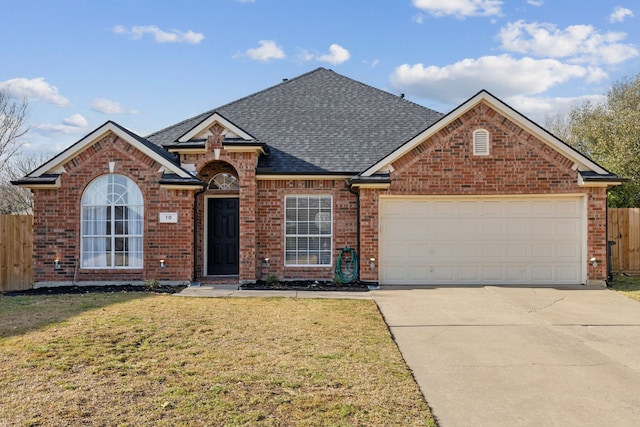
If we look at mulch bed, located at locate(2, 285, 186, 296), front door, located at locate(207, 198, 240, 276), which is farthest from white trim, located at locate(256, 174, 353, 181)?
mulch bed, located at locate(2, 285, 186, 296)

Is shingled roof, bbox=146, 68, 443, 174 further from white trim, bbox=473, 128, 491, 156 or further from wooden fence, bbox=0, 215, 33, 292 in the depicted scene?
wooden fence, bbox=0, 215, 33, 292

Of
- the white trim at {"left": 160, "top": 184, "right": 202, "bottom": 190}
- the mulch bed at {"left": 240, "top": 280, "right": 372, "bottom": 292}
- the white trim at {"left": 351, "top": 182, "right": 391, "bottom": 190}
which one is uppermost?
the white trim at {"left": 351, "top": 182, "right": 391, "bottom": 190}

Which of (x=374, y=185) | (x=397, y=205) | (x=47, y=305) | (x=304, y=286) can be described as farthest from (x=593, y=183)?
(x=47, y=305)

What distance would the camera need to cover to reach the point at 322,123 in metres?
16.0

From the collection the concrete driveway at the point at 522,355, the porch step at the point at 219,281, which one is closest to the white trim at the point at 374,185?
the concrete driveway at the point at 522,355

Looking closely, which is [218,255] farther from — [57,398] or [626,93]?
[626,93]

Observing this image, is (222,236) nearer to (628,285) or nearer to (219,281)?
(219,281)

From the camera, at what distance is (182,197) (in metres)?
12.9

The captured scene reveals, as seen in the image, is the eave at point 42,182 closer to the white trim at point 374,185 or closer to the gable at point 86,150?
the gable at point 86,150

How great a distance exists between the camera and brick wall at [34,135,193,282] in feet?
42.3

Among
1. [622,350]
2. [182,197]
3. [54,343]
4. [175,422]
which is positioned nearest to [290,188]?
[182,197]

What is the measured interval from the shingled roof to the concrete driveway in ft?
15.8

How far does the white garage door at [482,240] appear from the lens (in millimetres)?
12992

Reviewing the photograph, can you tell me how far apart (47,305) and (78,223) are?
11.6 feet
